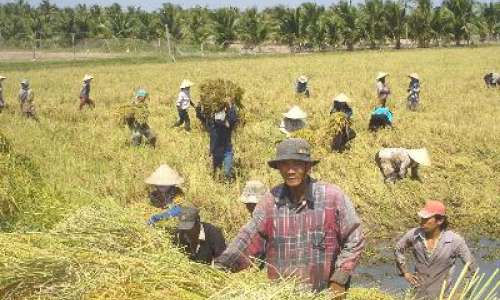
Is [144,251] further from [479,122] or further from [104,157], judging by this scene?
[479,122]

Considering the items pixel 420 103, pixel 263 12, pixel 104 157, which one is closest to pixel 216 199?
pixel 104 157

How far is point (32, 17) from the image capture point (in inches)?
2453

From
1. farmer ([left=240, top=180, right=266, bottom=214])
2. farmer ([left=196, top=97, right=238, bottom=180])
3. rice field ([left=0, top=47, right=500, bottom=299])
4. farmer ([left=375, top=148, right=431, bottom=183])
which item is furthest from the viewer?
farmer ([left=196, top=97, right=238, bottom=180])

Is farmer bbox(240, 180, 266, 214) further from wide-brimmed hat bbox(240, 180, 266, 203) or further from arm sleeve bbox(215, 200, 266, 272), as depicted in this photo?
arm sleeve bbox(215, 200, 266, 272)

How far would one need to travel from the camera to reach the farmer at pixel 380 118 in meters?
9.95

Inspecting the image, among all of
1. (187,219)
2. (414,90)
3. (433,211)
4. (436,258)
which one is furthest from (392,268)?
(414,90)

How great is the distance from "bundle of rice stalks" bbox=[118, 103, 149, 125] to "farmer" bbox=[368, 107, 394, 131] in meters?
3.55

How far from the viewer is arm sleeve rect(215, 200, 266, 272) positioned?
3.07 m

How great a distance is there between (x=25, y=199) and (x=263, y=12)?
54.8 metres

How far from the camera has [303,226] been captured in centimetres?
305

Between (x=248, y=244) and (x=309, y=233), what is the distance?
31 cm

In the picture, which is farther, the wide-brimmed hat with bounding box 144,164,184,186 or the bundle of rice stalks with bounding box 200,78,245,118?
the bundle of rice stalks with bounding box 200,78,245,118

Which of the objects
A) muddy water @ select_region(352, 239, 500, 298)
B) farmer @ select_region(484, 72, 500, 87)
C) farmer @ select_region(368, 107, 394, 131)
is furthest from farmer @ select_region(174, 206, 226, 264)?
farmer @ select_region(484, 72, 500, 87)

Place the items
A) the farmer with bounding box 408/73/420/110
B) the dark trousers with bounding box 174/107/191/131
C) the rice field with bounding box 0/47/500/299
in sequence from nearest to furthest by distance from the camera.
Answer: the rice field with bounding box 0/47/500/299 < the dark trousers with bounding box 174/107/191/131 < the farmer with bounding box 408/73/420/110
